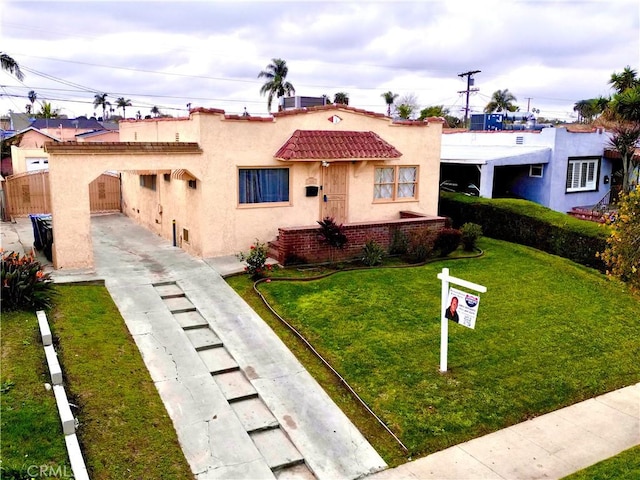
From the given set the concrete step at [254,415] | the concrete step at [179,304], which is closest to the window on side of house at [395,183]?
the concrete step at [179,304]

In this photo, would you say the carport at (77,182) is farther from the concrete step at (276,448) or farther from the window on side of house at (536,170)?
the window on side of house at (536,170)

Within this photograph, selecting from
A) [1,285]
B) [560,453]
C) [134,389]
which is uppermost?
[1,285]

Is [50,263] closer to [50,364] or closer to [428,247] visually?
[50,364]

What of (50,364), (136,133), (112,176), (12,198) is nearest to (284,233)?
(50,364)

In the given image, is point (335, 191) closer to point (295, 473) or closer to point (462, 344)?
point (462, 344)

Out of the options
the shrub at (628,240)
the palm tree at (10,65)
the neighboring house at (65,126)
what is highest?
the palm tree at (10,65)

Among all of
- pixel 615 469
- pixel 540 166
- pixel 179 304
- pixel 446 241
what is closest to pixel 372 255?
pixel 446 241

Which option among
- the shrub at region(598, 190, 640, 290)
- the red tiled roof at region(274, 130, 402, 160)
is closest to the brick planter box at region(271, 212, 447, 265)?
the red tiled roof at region(274, 130, 402, 160)
